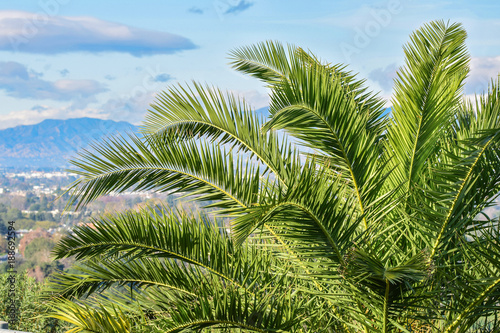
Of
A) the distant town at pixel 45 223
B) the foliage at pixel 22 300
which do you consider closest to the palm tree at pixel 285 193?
the distant town at pixel 45 223

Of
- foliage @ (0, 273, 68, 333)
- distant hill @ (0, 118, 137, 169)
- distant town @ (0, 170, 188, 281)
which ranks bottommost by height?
foliage @ (0, 273, 68, 333)

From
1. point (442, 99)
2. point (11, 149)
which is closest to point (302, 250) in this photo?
point (442, 99)

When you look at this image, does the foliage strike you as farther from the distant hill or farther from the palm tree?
the distant hill

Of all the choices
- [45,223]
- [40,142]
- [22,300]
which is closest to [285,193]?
[22,300]

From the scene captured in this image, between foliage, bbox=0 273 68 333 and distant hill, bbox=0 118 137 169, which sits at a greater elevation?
distant hill, bbox=0 118 137 169

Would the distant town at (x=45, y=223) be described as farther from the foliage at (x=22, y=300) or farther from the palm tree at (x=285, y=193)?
the foliage at (x=22, y=300)

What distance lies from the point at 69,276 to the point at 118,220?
0.68 metres

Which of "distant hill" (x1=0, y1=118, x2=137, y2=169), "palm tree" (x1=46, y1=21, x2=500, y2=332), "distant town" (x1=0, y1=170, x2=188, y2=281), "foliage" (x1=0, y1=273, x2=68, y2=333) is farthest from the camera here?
"distant hill" (x1=0, y1=118, x2=137, y2=169)

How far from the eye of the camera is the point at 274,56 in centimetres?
537

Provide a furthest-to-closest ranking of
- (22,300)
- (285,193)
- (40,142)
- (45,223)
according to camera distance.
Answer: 1. (40,142)
2. (45,223)
3. (22,300)
4. (285,193)

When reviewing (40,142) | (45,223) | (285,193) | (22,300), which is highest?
(40,142)

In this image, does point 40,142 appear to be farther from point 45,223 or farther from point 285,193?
point 285,193

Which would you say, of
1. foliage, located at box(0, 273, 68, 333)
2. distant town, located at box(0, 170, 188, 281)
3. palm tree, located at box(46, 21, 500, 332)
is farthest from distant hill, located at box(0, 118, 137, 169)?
palm tree, located at box(46, 21, 500, 332)

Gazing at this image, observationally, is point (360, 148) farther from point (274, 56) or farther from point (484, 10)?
point (484, 10)
